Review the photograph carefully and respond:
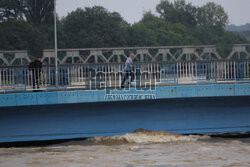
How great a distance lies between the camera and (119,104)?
15.3 meters

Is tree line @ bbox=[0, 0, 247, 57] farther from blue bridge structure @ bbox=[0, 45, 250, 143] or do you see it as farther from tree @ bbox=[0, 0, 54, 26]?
blue bridge structure @ bbox=[0, 45, 250, 143]

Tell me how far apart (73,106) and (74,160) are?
2673mm

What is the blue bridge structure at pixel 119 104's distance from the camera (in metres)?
14.7

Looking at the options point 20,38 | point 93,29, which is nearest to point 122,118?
point 20,38

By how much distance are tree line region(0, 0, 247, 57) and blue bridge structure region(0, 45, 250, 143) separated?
42.8 m

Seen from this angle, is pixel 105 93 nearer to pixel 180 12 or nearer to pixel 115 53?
pixel 115 53

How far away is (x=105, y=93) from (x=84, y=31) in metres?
53.0

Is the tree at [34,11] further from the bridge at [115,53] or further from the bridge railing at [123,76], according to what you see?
the bridge railing at [123,76]

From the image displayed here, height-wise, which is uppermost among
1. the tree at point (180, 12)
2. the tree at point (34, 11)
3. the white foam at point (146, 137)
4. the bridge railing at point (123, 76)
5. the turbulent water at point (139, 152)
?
the tree at point (180, 12)

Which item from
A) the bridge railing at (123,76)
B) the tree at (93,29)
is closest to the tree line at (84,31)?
the tree at (93,29)

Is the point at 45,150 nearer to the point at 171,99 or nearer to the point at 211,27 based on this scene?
the point at 171,99

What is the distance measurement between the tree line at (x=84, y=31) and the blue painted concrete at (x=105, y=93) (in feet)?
143

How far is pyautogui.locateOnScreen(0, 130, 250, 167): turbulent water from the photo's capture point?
1229cm

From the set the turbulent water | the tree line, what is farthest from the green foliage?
the turbulent water
